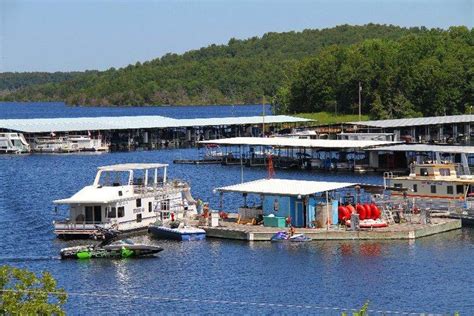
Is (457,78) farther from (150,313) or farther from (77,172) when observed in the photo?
(150,313)

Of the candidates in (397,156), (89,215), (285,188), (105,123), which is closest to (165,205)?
(89,215)

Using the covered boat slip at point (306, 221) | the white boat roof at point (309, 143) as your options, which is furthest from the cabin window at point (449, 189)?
the white boat roof at point (309, 143)

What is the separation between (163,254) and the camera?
57938 mm

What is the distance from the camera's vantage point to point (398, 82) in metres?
175

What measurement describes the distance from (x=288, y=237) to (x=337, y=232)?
2.73 meters

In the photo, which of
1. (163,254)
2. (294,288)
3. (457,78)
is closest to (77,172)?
(163,254)

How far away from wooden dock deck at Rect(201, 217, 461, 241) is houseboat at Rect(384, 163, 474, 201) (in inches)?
262

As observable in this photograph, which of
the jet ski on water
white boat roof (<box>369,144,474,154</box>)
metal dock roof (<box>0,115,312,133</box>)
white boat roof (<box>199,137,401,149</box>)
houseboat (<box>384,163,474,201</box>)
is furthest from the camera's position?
metal dock roof (<box>0,115,312,133</box>)

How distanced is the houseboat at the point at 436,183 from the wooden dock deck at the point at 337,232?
6651 millimetres

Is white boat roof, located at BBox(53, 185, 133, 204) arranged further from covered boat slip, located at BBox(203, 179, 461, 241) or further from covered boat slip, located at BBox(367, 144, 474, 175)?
covered boat slip, located at BBox(367, 144, 474, 175)

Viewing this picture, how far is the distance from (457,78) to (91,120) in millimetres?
56008

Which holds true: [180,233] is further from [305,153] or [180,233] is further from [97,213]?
[305,153]

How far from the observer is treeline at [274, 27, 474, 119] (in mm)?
168000

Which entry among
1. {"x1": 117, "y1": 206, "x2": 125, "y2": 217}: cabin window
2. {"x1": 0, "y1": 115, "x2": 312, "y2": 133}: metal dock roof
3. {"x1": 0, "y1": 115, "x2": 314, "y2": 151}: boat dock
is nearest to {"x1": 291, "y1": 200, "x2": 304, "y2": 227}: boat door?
{"x1": 117, "y1": 206, "x2": 125, "y2": 217}: cabin window
